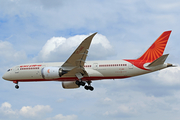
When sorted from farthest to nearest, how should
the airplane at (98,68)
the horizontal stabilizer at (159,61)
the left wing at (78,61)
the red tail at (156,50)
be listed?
the red tail at (156,50) → the airplane at (98,68) → the horizontal stabilizer at (159,61) → the left wing at (78,61)

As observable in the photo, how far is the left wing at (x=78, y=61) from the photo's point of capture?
95.7 ft

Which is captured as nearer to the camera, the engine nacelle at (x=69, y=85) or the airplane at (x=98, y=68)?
the airplane at (x=98, y=68)

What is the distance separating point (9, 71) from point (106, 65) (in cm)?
1598

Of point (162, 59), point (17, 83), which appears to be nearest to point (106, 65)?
point (162, 59)

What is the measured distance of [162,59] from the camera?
3117cm

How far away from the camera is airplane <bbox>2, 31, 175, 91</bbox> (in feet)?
107

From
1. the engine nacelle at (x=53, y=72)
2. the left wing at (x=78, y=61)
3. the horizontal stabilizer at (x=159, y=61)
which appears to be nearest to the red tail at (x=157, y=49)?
the horizontal stabilizer at (x=159, y=61)

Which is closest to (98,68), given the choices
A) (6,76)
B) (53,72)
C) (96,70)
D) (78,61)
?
(96,70)

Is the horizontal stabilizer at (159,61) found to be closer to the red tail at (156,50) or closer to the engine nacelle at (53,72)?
the red tail at (156,50)

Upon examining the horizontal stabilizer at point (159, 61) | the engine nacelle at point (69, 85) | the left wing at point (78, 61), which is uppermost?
the left wing at point (78, 61)

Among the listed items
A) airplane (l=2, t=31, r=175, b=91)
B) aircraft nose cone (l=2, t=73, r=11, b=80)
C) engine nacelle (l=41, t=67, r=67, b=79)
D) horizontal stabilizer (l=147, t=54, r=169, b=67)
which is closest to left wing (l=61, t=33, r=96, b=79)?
airplane (l=2, t=31, r=175, b=91)

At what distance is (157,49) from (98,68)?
8.95 metres

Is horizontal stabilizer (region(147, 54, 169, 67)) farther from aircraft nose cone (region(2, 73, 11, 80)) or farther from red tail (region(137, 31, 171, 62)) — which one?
aircraft nose cone (region(2, 73, 11, 80))

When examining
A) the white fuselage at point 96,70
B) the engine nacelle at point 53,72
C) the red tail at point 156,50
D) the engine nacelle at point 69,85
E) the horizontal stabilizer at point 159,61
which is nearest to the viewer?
the horizontal stabilizer at point 159,61
